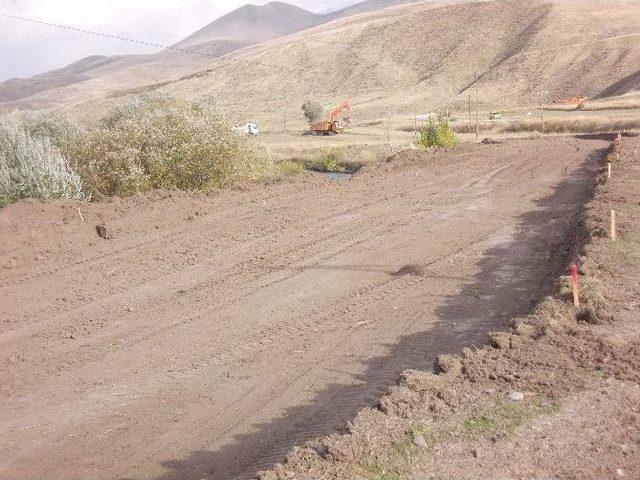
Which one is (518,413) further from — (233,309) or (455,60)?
(455,60)

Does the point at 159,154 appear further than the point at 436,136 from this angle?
No

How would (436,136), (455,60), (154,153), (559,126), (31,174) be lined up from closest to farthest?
(31,174) < (154,153) < (436,136) < (559,126) < (455,60)

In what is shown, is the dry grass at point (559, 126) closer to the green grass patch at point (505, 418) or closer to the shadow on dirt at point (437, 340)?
the shadow on dirt at point (437, 340)

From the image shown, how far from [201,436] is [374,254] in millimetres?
7831

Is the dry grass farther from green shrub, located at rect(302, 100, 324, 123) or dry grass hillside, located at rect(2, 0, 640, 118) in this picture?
dry grass hillside, located at rect(2, 0, 640, 118)

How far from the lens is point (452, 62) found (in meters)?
106

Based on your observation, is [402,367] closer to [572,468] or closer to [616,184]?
[572,468]

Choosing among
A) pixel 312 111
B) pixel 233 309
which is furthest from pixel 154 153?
pixel 312 111

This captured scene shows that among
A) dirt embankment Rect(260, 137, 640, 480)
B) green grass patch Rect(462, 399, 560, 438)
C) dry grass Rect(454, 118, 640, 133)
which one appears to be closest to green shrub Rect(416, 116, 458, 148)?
dry grass Rect(454, 118, 640, 133)

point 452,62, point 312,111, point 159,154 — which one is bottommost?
point 312,111

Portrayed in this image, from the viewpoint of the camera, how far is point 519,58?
321ft

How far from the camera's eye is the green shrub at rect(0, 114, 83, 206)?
64.0ft

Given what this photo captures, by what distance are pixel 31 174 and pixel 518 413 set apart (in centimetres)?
1675

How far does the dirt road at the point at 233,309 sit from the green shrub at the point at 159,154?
287 centimetres
